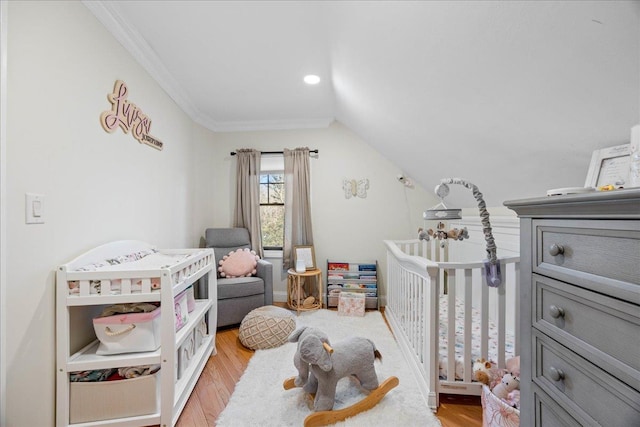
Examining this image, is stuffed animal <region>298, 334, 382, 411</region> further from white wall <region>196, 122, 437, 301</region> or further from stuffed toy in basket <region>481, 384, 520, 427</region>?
white wall <region>196, 122, 437, 301</region>

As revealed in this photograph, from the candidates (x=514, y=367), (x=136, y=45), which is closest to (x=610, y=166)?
(x=514, y=367)

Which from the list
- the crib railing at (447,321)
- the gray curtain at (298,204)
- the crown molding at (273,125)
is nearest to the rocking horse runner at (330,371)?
the crib railing at (447,321)

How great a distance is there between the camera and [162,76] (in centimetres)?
222

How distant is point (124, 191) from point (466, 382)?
2.54m

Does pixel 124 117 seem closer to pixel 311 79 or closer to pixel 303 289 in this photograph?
pixel 311 79

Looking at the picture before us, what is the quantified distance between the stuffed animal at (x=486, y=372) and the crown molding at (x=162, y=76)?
9.34 ft

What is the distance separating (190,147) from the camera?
2.92 metres

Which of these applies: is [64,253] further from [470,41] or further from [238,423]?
[470,41]

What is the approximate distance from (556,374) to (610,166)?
76 centimetres

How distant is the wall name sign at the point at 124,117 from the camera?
5.43ft

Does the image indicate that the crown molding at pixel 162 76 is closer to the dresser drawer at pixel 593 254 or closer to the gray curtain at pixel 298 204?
the gray curtain at pixel 298 204

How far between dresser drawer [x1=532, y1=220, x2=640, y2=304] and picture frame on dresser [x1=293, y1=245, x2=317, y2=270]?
8.39 feet

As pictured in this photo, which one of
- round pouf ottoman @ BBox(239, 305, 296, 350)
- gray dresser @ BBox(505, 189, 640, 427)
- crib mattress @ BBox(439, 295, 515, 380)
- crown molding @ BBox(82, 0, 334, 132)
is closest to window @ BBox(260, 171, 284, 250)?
crown molding @ BBox(82, 0, 334, 132)

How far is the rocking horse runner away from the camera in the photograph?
1344mm
